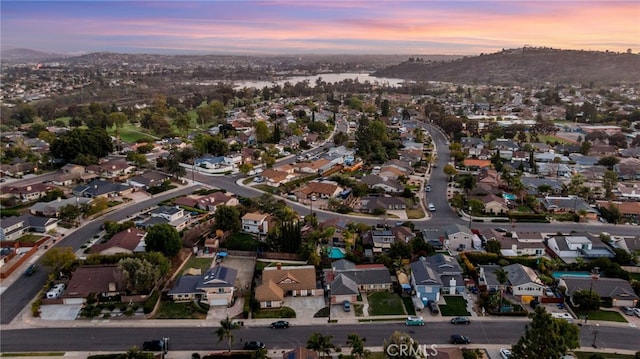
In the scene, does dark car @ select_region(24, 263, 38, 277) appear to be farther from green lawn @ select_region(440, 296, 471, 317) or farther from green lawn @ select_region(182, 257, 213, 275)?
green lawn @ select_region(440, 296, 471, 317)

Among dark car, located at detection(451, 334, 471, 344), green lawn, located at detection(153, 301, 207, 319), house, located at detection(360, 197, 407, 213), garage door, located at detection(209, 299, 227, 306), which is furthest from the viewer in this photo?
house, located at detection(360, 197, 407, 213)

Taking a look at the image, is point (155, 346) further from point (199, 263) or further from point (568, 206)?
point (568, 206)

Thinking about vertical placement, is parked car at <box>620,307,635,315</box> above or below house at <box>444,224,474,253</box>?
below

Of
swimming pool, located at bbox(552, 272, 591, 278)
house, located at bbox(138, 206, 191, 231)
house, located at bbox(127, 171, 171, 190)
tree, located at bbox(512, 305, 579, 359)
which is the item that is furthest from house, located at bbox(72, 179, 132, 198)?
swimming pool, located at bbox(552, 272, 591, 278)

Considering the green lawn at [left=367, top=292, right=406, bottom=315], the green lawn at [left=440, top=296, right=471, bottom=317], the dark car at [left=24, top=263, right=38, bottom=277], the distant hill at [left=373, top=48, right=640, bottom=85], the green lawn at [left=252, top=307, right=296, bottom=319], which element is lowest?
the dark car at [left=24, top=263, right=38, bottom=277]

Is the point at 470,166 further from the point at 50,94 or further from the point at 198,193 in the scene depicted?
the point at 50,94

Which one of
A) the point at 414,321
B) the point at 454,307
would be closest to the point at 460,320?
the point at 454,307

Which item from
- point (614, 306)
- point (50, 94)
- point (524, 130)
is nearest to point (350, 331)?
point (614, 306)

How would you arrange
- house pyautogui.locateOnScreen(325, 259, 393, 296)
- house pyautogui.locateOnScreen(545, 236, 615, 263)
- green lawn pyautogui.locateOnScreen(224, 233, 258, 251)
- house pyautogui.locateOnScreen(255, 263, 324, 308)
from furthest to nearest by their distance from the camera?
green lawn pyautogui.locateOnScreen(224, 233, 258, 251) < house pyautogui.locateOnScreen(545, 236, 615, 263) < house pyautogui.locateOnScreen(325, 259, 393, 296) < house pyautogui.locateOnScreen(255, 263, 324, 308)
